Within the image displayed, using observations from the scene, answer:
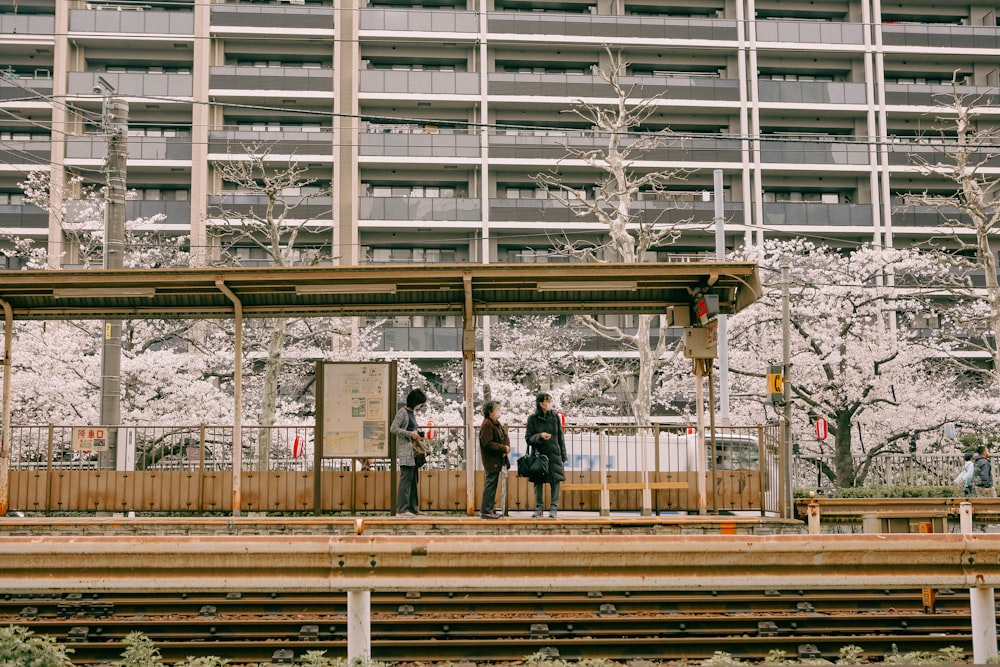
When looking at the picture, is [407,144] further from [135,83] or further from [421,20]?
[135,83]

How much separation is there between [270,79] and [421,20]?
835 cm

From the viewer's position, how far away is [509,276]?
13.5m

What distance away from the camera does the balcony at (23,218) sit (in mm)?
45156

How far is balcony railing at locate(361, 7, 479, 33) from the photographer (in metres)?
48.8

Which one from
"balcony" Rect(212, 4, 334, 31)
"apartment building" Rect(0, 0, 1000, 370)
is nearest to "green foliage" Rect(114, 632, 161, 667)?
"apartment building" Rect(0, 0, 1000, 370)

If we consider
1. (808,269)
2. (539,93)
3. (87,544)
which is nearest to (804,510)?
(87,544)

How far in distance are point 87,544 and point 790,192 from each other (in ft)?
166

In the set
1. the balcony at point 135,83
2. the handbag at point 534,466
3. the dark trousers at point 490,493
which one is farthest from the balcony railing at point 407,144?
the handbag at point 534,466

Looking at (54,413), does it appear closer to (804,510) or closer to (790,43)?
(804,510)

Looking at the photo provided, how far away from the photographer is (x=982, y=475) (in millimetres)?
23078

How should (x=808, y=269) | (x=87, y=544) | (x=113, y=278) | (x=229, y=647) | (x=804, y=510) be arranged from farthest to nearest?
(x=808, y=269) → (x=804, y=510) → (x=113, y=278) → (x=229, y=647) → (x=87, y=544)

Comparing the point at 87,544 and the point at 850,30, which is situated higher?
the point at 850,30

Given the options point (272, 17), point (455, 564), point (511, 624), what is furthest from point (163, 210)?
point (455, 564)

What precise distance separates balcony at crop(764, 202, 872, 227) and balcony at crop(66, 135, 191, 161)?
29472 millimetres
